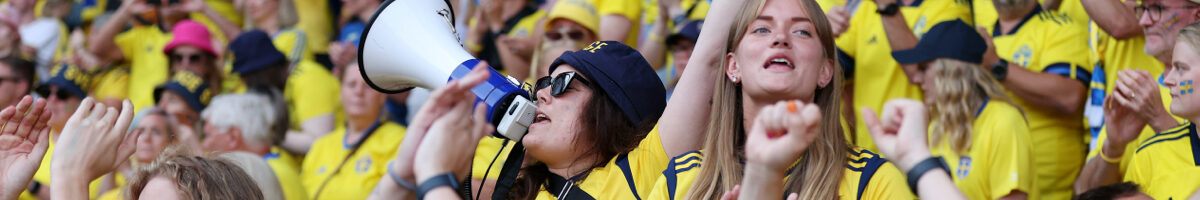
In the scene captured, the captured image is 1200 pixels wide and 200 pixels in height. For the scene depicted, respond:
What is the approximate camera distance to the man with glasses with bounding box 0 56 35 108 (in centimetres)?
659

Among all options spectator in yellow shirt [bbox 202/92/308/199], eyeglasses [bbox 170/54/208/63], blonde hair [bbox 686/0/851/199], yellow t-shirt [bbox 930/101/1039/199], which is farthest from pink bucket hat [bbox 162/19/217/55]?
blonde hair [bbox 686/0/851/199]

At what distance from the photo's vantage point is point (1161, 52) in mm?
3938

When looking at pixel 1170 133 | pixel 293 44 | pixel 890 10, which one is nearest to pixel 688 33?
pixel 890 10

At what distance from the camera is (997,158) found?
421cm

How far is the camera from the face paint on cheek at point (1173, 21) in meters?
3.90

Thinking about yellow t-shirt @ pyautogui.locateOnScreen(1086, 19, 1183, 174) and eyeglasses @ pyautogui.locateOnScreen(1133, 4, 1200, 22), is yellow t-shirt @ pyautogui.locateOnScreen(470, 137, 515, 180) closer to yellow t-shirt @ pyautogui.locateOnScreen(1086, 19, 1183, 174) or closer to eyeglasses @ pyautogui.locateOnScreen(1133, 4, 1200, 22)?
yellow t-shirt @ pyautogui.locateOnScreen(1086, 19, 1183, 174)

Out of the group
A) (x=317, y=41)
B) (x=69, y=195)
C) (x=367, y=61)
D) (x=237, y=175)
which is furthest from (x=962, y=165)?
(x=317, y=41)

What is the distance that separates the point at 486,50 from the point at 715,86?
3453 millimetres

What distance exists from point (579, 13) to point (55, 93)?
10.2ft

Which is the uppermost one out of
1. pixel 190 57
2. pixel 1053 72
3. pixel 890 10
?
pixel 890 10

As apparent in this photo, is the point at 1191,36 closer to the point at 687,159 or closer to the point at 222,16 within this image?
the point at 687,159

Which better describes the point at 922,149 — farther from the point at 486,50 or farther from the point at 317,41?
the point at 317,41

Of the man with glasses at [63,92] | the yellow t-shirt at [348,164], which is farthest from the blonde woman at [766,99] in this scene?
the man with glasses at [63,92]

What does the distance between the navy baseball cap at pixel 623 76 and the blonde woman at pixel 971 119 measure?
1.47 metres
